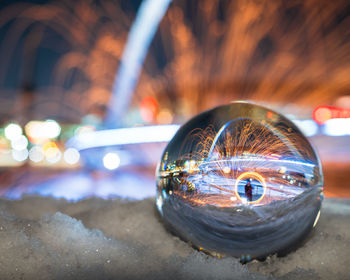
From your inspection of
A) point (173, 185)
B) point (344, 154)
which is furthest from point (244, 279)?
point (344, 154)

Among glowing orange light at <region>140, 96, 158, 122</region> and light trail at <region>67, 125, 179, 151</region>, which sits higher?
glowing orange light at <region>140, 96, 158, 122</region>

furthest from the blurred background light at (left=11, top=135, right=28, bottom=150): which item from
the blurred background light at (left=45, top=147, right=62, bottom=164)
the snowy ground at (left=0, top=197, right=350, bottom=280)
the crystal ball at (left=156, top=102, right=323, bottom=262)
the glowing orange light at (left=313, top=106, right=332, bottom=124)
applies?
the crystal ball at (left=156, top=102, right=323, bottom=262)

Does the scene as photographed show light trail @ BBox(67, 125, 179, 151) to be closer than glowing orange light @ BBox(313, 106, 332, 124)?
Yes

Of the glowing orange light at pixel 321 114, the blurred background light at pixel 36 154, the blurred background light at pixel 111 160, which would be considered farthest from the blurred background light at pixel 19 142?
the glowing orange light at pixel 321 114

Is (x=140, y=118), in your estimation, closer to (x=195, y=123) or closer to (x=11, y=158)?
(x=11, y=158)

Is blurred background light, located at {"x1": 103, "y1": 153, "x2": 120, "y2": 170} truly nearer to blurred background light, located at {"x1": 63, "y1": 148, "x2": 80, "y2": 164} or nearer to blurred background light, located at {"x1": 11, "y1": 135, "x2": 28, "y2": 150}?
blurred background light, located at {"x1": 63, "y1": 148, "x2": 80, "y2": 164}
